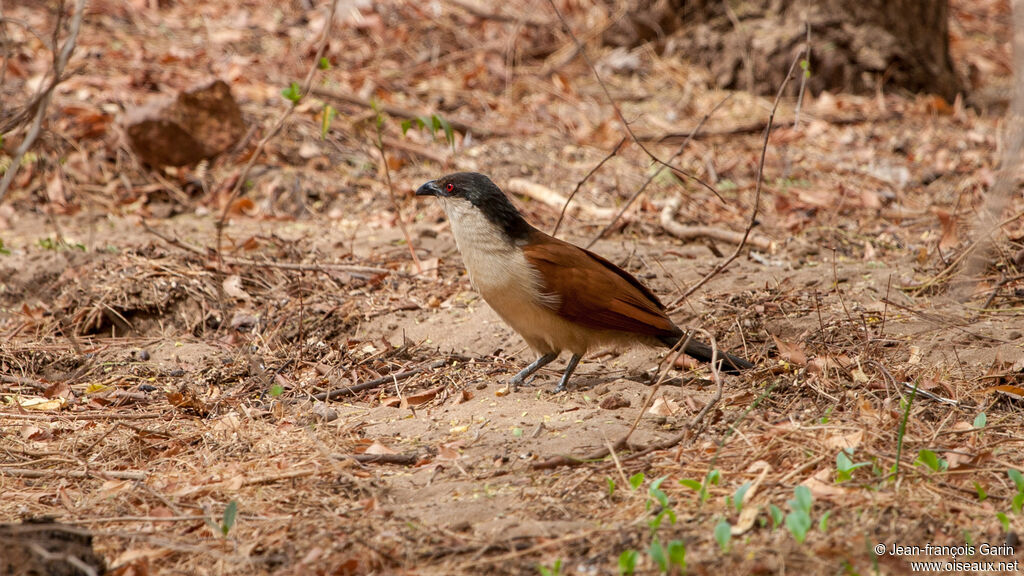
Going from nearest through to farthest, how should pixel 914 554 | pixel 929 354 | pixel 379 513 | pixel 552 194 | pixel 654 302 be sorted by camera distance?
pixel 914 554, pixel 379 513, pixel 929 354, pixel 654 302, pixel 552 194

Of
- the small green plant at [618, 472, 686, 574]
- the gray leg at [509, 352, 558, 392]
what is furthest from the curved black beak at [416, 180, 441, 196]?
the small green plant at [618, 472, 686, 574]

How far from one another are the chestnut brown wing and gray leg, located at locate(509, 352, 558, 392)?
287 mm

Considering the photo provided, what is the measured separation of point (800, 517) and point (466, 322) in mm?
2741

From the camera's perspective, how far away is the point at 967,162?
720cm

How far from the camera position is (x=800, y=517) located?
2.42 metres

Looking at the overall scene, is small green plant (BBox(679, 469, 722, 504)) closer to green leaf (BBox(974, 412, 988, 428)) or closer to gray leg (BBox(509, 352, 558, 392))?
green leaf (BBox(974, 412, 988, 428))

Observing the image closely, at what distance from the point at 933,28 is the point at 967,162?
1.86 metres

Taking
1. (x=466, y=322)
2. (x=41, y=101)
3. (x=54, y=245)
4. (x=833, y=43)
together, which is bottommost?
(x=466, y=322)

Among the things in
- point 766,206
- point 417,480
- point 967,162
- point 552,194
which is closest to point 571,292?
point 417,480

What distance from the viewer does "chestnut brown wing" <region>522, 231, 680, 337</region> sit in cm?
412

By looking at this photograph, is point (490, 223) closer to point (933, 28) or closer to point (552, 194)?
point (552, 194)

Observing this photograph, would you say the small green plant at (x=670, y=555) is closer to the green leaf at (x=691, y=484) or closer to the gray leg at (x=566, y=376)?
the green leaf at (x=691, y=484)

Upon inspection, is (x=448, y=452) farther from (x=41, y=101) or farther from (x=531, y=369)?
(x=41, y=101)

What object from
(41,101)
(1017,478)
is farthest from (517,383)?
(41,101)
